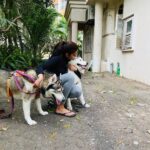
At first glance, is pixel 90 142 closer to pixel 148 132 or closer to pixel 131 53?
pixel 148 132

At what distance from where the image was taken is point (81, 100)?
19.6 feet

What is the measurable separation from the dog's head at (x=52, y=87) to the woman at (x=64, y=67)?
23 centimetres

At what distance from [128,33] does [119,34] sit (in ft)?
5.65

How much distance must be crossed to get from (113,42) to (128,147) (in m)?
9.51

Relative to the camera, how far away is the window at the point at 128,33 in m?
10.7

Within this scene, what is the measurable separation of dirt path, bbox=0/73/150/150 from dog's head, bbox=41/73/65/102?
0.43 m

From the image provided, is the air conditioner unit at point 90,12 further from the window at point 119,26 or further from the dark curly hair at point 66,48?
the dark curly hair at point 66,48

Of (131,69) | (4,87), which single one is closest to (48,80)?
(4,87)

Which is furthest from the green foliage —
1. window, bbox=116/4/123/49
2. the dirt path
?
the dirt path

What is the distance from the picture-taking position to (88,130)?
4695 mm

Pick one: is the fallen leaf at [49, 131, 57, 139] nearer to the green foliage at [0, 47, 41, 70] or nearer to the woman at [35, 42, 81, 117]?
the woman at [35, 42, 81, 117]

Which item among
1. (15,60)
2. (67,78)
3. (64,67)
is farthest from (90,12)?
(67,78)

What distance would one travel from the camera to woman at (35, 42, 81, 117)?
526cm

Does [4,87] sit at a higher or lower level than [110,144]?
higher
